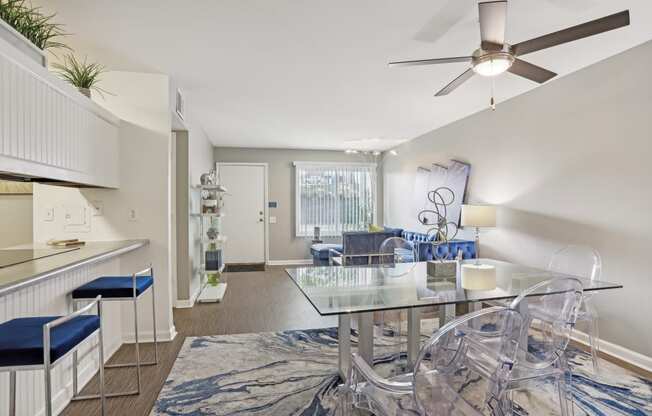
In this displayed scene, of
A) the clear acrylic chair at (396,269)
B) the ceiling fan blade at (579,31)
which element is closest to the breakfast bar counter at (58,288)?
the clear acrylic chair at (396,269)

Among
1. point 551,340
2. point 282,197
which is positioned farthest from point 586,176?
point 282,197

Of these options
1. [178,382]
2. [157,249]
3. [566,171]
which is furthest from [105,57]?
[566,171]

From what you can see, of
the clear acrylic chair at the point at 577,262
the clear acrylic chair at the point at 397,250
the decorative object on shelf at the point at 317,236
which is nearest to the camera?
the clear acrylic chair at the point at 577,262

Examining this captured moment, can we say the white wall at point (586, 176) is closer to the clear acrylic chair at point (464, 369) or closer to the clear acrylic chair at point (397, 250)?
the clear acrylic chair at point (397, 250)

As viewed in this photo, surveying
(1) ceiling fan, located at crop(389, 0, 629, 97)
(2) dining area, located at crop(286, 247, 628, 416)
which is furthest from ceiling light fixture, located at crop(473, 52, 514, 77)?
(2) dining area, located at crop(286, 247, 628, 416)

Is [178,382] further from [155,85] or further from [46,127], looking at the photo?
[155,85]

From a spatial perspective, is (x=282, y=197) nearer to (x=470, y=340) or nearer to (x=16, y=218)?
(x=16, y=218)

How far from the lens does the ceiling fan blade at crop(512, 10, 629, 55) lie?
5.34 feet

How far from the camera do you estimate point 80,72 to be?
2.85 metres

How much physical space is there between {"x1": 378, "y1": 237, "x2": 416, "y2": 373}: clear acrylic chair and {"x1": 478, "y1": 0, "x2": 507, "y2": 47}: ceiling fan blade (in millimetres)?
1634

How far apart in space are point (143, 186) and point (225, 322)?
160 centimetres

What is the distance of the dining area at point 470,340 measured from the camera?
1353 millimetres

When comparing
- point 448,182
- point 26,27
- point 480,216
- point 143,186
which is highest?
point 26,27

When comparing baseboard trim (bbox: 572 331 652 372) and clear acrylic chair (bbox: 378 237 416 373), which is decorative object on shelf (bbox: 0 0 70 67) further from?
baseboard trim (bbox: 572 331 652 372)
